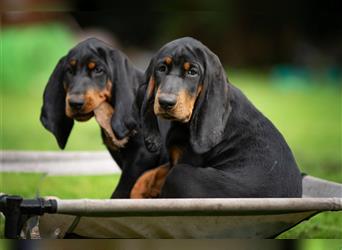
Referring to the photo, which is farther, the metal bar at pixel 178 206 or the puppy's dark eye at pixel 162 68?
the puppy's dark eye at pixel 162 68

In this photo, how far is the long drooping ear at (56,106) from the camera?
276cm

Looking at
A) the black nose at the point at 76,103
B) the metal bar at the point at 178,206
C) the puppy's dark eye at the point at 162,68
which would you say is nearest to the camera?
the metal bar at the point at 178,206

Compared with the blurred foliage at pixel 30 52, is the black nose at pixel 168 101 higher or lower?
higher

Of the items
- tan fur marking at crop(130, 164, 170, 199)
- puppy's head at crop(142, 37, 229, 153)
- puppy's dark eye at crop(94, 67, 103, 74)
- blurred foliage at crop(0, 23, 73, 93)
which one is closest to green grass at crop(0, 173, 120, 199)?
tan fur marking at crop(130, 164, 170, 199)

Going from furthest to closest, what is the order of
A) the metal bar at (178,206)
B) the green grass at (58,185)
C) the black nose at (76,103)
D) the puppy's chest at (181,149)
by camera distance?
the green grass at (58,185)
the black nose at (76,103)
the puppy's chest at (181,149)
the metal bar at (178,206)

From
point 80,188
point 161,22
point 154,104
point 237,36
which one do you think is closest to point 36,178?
point 80,188

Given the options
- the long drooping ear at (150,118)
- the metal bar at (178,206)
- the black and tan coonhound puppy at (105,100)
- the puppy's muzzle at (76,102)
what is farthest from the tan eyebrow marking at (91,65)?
the metal bar at (178,206)

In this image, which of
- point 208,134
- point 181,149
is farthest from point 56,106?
point 208,134

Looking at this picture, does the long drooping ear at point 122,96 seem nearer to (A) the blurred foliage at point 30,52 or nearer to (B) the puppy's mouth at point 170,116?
(B) the puppy's mouth at point 170,116

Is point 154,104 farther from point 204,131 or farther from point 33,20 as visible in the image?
point 33,20

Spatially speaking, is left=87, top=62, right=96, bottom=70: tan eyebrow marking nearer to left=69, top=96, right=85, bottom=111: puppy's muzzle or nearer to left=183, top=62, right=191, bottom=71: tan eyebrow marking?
left=69, top=96, right=85, bottom=111: puppy's muzzle

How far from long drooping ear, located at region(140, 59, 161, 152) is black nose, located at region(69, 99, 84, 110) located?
0.23 m

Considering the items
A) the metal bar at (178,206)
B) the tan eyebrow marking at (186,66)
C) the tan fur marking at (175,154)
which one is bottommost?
the metal bar at (178,206)

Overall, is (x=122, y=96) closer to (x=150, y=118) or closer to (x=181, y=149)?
(x=150, y=118)
